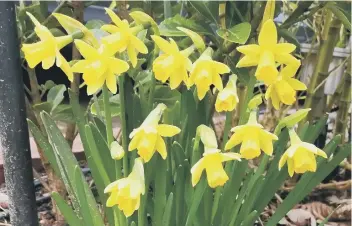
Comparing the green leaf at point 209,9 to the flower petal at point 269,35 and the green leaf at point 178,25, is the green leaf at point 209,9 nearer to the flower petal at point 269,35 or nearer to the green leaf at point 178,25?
the green leaf at point 178,25

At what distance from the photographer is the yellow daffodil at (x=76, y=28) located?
23.7 inches

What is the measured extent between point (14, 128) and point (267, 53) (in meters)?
0.39

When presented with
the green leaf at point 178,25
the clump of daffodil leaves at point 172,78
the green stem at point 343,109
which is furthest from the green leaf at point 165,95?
the green stem at point 343,109

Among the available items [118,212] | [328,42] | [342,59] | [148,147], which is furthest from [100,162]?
[342,59]

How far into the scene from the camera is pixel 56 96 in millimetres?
952

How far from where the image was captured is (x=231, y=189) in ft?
2.32

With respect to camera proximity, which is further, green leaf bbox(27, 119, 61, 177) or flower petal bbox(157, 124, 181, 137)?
green leaf bbox(27, 119, 61, 177)

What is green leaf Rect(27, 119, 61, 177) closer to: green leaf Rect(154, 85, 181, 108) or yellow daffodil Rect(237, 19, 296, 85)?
green leaf Rect(154, 85, 181, 108)

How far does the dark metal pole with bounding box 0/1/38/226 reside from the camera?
661 mm

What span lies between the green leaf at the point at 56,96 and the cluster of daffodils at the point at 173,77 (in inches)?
14.0

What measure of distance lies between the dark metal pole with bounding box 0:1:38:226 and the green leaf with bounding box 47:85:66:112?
0.22m

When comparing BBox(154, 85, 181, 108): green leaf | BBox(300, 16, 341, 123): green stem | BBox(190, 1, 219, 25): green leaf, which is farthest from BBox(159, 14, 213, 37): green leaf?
BBox(300, 16, 341, 123): green stem

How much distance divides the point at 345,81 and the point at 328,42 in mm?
122

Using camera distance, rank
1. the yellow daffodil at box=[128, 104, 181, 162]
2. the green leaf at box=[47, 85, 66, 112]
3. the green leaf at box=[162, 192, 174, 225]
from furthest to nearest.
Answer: the green leaf at box=[47, 85, 66, 112] → the green leaf at box=[162, 192, 174, 225] → the yellow daffodil at box=[128, 104, 181, 162]
